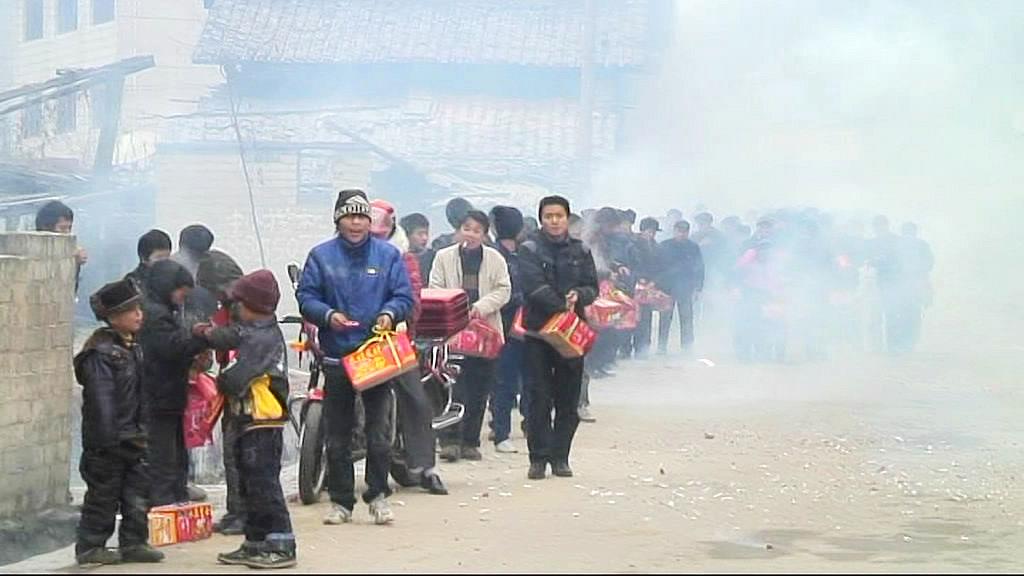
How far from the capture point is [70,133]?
2820 cm

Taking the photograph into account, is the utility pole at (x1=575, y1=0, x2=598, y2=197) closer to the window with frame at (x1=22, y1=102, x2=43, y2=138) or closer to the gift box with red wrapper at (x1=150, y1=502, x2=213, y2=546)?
the window with frame at (x1=22, y1=102, x2=43, y2=138)

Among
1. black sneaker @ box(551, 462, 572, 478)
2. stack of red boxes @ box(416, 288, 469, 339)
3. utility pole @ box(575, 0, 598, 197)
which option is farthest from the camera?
utility pole @ box(575, 0, 598, 197)

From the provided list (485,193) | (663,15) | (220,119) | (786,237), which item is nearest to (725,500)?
(786,237)

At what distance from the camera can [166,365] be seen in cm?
869

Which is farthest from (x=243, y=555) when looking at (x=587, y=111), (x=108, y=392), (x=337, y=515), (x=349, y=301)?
(x=587, y=111)

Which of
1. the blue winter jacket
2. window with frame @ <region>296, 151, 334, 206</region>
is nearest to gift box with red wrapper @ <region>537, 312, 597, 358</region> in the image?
the blue winter jacket

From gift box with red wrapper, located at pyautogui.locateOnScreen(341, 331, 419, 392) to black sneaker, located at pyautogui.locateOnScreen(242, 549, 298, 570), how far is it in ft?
3.29

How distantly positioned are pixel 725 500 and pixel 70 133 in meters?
20.2

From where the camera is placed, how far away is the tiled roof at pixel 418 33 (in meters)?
32.0

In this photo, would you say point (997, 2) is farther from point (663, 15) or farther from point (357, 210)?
point (357, 210)

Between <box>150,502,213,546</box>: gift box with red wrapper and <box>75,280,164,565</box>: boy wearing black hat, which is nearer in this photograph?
<box>75,280,164,565</box>: boy wearing black hat

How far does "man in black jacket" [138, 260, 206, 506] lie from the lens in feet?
28.2

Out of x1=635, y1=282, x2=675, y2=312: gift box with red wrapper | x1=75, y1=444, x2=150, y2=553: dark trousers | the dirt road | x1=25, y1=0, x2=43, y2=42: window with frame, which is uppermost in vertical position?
x1=25, y1=0, x2=43, y2=42: window with frame

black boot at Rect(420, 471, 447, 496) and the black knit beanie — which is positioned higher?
the black knit beanie
